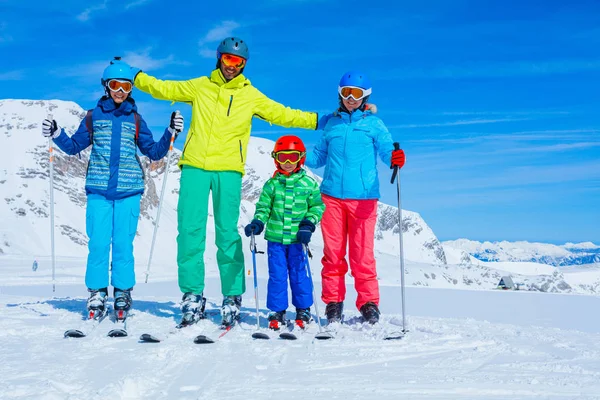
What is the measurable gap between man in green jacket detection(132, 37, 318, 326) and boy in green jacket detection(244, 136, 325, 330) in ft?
1.08

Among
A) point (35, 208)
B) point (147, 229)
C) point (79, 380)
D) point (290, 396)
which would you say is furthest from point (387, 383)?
point (147, 229)

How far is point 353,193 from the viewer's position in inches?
227

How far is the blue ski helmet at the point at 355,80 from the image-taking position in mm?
5828

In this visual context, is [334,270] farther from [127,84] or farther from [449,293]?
[449,293]

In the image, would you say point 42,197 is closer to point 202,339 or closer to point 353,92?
point 353,92

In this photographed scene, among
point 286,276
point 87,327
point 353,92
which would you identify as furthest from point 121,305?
point 353,92

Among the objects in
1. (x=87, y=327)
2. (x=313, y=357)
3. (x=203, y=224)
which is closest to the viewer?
(x=313, y=357)

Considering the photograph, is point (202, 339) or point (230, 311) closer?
point (202, 339)

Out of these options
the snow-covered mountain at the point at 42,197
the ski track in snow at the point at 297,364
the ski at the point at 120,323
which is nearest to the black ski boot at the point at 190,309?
the ski track in snow at the point at 297,364

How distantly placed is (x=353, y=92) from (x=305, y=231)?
171 centimetres

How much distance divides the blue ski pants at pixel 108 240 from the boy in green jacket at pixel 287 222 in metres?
1.42

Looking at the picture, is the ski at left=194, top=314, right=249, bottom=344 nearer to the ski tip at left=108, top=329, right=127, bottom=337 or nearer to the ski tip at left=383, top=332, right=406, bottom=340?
the ski tip at left=108, top=329, right=127, bottom=337

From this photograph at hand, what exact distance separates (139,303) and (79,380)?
4.03 metres

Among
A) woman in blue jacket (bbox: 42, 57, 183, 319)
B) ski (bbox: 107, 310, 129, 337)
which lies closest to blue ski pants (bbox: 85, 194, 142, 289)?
woman in blue jacket (bbox: 42, 57, 183, 319)
